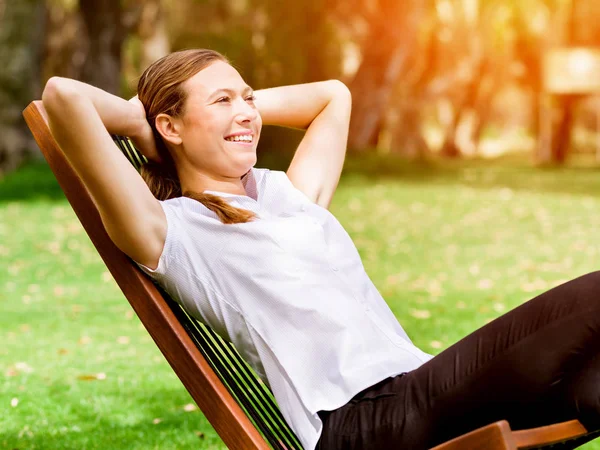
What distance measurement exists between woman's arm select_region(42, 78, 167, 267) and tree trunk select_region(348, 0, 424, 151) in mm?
25340

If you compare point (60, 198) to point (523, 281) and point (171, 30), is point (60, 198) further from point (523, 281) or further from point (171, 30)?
point (171, 30)

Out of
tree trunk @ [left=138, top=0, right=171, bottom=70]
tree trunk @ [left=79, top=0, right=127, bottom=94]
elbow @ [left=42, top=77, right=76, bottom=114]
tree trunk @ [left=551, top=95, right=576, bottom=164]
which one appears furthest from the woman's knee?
tree trunk @ [left=551, top=95, right=576, bottom=164]

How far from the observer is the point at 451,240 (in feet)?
40.0

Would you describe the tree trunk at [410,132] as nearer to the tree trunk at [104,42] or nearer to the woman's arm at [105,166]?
the tree trunk at [104,42]

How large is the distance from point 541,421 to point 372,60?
26.5m

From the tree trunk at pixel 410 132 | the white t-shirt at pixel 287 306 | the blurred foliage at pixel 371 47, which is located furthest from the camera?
the tree trunk at pixel 410 132

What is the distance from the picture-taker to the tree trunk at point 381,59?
92.1 feet

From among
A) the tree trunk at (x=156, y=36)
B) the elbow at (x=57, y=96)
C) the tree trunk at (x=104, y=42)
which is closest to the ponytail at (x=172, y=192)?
the elbow at (x=57, y=96)

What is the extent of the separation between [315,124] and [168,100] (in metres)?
0.76

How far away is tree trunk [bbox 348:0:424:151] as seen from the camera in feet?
92.1

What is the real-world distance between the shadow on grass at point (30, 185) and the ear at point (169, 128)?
12.4 metres

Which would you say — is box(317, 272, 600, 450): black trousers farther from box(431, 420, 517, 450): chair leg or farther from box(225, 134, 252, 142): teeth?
box(225, 134, 252, 142): teeth

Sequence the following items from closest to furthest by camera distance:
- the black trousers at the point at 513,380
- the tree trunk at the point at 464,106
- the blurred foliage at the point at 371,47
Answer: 1. the black trousers at the point at 513,380
2. the blurred foliage at the point at 371,47
3. the tree trunk at the point at 464,106

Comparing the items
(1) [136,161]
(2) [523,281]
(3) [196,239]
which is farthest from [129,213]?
(2) [523,281]
